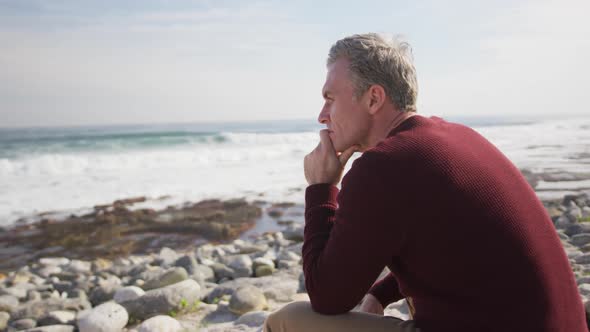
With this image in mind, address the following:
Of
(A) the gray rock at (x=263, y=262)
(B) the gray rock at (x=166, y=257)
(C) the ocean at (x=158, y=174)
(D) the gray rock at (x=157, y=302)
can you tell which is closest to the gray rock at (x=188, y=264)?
(B) the gray rock at (x=166, y=257)

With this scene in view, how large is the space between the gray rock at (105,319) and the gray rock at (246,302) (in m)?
0.99

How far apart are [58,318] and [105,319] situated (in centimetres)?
83

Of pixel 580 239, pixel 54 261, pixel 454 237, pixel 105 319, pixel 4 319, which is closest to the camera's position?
pixel 454 237

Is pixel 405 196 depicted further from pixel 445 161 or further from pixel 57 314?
A: pixel 57 314

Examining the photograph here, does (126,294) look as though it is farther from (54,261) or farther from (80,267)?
(54,261)

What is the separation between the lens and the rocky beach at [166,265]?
186 inches

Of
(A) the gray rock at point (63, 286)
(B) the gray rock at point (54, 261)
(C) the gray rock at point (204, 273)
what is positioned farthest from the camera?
(B) the gray rock at point (54, 261)

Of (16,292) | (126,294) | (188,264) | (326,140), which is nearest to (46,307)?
(126,294)

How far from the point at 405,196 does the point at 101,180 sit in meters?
18.6

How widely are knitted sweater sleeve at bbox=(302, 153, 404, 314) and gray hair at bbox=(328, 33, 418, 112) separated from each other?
47cm

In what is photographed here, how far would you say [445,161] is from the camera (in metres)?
1.64

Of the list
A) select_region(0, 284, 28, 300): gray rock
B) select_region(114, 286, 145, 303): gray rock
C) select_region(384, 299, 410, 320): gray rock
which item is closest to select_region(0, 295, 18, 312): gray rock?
select_region(0, 284, 28, 300): gray rock

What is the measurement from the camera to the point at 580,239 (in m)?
6.36

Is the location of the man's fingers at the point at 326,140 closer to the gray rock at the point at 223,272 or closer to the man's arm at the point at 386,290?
the man's arm at the point at 386,290
